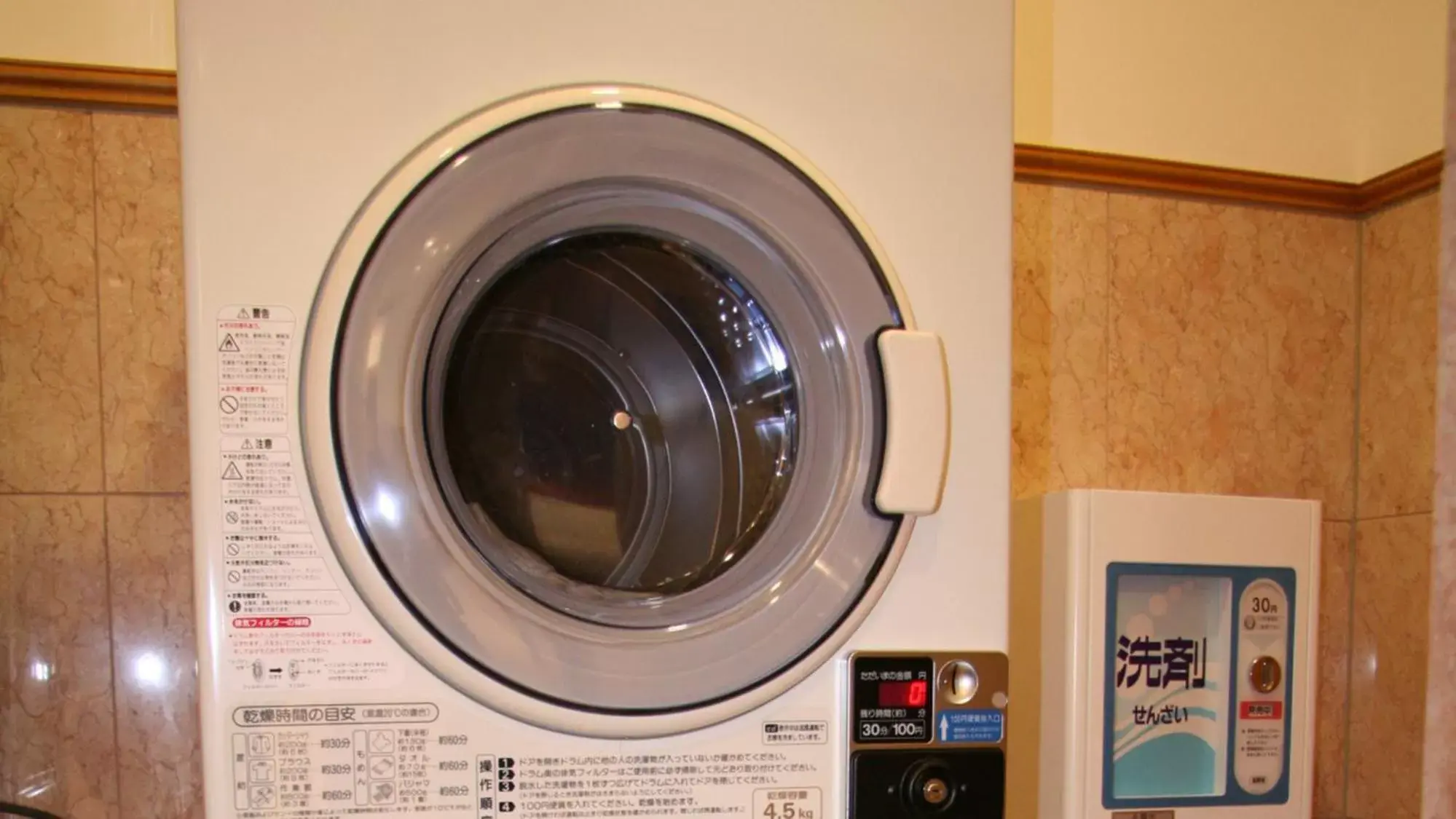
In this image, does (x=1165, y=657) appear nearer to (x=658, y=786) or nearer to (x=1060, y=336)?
(x=1060, y=336)

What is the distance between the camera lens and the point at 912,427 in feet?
2.84

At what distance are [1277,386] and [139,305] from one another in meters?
1.59

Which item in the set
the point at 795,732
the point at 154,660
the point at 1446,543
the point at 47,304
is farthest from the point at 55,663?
the point at 1446,543

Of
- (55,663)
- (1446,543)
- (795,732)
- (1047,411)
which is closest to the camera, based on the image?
(1446,543)

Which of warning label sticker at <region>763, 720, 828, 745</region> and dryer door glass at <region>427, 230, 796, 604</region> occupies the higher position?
dryer door glass at <region>427, 230, 796, 604</region>

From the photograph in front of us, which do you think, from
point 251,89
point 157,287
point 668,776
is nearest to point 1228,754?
point 668,776

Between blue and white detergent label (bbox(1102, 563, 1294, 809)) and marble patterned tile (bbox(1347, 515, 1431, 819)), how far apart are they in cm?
32

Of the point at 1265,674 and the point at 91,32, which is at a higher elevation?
the point at 91,32

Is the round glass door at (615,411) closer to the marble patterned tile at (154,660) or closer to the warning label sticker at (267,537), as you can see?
the warning label sticker at (267,537)

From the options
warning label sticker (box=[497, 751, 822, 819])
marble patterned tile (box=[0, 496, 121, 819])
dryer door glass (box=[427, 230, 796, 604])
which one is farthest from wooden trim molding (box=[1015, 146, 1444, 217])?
marble patterned tile (box=[0, 496, 121, 819])

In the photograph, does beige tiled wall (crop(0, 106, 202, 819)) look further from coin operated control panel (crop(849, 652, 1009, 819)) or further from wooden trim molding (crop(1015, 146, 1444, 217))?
wooden trim molding (crop(1015, 146, 1444, 217))

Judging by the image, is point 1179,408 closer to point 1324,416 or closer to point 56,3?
point 1324,416

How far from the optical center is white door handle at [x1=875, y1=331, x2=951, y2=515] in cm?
86

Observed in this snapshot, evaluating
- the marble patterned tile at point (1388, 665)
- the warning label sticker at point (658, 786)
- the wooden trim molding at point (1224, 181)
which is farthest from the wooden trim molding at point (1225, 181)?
the warning label sticker at point (658, 786)
